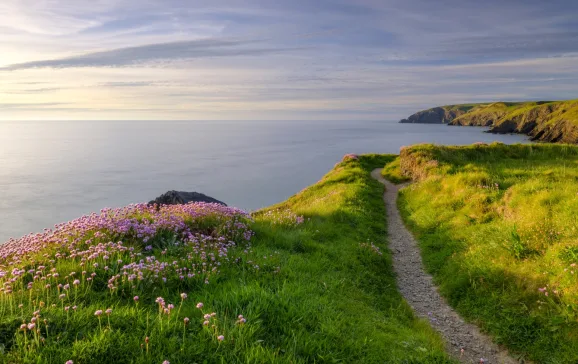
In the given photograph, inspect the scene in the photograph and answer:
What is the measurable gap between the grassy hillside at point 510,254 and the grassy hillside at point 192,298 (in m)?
2.09

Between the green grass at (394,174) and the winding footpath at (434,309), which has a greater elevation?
the green grass at (394,174)

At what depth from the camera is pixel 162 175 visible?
9394cm

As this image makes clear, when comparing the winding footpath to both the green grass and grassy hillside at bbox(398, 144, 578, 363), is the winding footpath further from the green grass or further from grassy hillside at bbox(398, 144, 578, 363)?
the green grass

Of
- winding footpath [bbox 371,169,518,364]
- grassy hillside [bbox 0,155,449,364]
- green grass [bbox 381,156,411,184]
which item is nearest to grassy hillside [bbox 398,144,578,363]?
winding footpath [bbox 371,169,518,364]

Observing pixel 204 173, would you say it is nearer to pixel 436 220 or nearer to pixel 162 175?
pixel 162 175

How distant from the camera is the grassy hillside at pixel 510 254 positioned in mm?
8031

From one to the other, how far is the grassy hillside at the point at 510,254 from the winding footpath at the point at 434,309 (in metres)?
0.34

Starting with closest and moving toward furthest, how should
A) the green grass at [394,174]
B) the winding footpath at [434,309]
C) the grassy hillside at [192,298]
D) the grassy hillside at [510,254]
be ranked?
the grassy hillside at [192,298] < the winding footpath at [434,309] < the grassy hillside at [510,254] < the green grass at [394,174]

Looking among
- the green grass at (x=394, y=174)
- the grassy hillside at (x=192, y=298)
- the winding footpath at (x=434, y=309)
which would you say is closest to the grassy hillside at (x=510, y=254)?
the winding footpath at (x=434, y=309)

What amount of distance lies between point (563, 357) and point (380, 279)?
515cm

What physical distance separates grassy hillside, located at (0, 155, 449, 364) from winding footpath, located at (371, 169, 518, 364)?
630 mm

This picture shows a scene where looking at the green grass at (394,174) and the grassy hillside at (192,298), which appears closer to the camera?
the grassy hillside at (192,298)

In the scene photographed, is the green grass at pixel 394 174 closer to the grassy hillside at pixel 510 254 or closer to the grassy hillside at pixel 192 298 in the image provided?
the grassy hillside at pixel 510 254

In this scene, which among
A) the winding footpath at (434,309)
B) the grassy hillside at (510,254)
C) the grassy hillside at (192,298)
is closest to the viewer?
the grassy hillside at (192,298)
